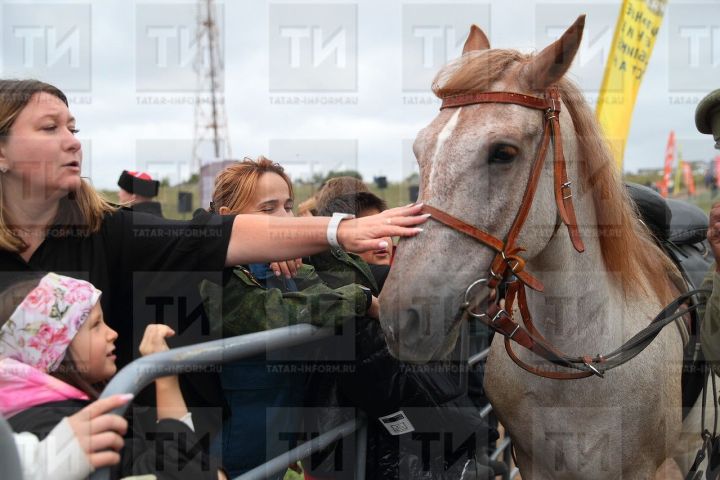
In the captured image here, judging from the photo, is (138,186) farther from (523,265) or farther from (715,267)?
(715,267)

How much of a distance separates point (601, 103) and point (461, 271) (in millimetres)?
5458

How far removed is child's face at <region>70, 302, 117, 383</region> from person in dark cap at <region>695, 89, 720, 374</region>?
6.69 feet

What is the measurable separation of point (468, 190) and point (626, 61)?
558 centimetres

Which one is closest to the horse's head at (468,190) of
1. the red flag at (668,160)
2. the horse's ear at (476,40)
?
the horse's ear at (476,40)

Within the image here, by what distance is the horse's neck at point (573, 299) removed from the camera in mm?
2266

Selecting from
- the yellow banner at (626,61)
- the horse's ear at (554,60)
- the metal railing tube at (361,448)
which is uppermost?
the yellow banner at (626,61)

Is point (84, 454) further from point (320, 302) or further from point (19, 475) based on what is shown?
point (320, 302)

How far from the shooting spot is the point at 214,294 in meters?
2.04

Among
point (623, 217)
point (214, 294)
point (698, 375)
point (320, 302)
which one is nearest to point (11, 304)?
point (214, 294)

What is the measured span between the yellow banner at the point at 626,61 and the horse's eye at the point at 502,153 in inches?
195

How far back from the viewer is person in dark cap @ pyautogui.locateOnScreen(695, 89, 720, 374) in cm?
219

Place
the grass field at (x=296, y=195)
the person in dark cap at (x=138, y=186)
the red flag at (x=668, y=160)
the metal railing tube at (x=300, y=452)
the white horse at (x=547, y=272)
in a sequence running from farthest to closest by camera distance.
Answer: the red flag at (x=668, y=160)
the grass field at (x=296, y=195)
the person in dark cap at (x=138, y=186)
the white horse at (x=547, y=272)
the metal railing tube at (x=300, y=452)

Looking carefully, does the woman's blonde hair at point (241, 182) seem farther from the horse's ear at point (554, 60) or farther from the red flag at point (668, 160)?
the red flag at point (668, 160)

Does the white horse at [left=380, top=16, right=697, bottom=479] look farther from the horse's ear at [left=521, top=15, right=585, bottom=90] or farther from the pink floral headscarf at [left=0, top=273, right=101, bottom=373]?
the pink floral headscarf at [left=0, top=273, right=101, bottom=373]
